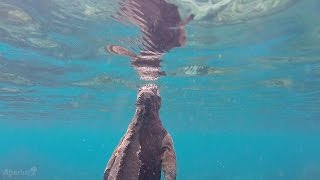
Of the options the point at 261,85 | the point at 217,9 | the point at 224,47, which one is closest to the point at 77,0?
the point at 217,9

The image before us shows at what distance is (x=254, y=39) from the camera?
63.6 ft

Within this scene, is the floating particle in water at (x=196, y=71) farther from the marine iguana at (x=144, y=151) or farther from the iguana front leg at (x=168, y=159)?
the iguana front leg at (x=168, y=159)

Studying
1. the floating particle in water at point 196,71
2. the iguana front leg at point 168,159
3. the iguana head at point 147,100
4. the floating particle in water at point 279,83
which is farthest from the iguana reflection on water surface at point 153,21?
the floating particle in water at point 279,83

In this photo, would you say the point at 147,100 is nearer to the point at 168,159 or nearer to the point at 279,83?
the point at 168,159

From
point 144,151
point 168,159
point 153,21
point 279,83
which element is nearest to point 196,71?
point 279,83

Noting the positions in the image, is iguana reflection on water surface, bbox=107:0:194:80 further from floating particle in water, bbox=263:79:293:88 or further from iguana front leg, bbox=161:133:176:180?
floating particle in water, bbox=263:79:293:88

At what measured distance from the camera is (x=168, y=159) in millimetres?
5207

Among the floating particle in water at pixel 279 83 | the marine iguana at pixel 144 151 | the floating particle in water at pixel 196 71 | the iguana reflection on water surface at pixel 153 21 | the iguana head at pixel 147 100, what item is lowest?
the floating particle in water at pixel 279 83

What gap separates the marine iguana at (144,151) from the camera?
17.4 ft

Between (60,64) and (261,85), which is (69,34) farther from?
(261,85)

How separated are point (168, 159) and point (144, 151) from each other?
60 centimetres

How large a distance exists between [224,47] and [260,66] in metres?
5.86

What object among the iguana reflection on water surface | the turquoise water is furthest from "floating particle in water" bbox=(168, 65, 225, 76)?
the iguana reflection on water surface

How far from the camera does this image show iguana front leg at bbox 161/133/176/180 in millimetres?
4984
